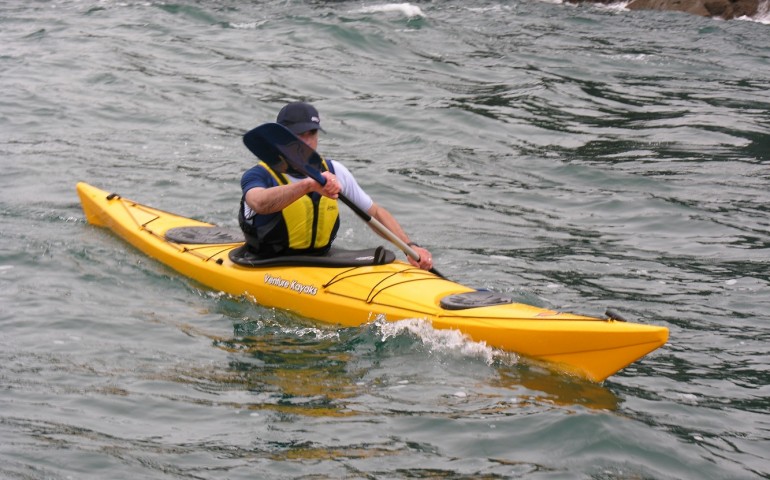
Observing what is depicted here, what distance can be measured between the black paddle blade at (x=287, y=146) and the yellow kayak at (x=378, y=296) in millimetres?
643

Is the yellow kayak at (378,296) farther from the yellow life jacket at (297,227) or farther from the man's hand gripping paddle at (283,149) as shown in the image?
the man's hand gripping paddle at (283,149)

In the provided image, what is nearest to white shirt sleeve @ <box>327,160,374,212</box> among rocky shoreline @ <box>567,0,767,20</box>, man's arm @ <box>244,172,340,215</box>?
man's arm @ <box>244,172,340,215</box>

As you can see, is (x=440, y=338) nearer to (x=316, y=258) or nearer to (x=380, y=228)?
(x=380, y=228)

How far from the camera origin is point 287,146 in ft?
19.1

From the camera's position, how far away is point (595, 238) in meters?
7.78

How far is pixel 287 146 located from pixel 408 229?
2507 mm

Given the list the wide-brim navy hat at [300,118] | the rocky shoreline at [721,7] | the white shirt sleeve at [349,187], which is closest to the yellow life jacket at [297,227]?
the white shirt sleeve at [349,187]

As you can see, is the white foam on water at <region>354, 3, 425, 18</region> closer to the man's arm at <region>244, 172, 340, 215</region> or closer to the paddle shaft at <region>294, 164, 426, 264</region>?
the paddle shaft at <region>294, 164, 426, 264</region>

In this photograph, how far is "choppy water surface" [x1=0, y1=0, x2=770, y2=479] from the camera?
4.38 m

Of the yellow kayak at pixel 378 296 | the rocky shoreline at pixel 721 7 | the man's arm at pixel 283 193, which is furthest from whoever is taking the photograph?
the rocky shoreline at pixel 721 7

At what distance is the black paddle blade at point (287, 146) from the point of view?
5.77 m

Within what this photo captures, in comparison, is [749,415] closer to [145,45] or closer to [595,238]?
[595,238]

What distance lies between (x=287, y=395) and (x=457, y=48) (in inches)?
402

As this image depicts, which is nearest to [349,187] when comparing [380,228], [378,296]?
[380,228]
